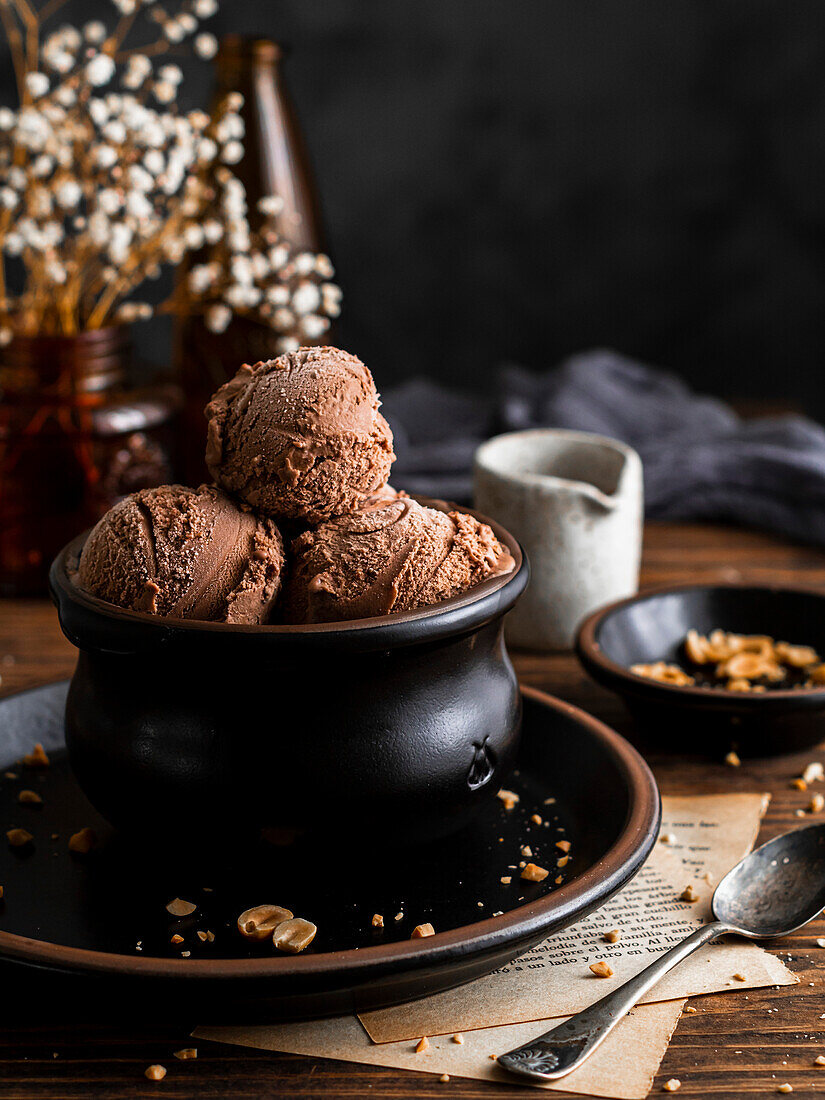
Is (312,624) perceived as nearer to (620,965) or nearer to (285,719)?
(285,719)

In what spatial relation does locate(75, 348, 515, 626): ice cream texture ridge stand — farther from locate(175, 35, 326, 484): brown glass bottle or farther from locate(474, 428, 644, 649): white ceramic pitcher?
locate(175, 35, 326, 484): brown glass bottle

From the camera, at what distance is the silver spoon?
61cm

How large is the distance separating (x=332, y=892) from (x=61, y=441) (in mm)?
794

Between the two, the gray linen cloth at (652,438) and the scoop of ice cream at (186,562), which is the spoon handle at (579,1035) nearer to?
the scoop of ice cream at (186,562)

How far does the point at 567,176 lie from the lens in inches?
87.4

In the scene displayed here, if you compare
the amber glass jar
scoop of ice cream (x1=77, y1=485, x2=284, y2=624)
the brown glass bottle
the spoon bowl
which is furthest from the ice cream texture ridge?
the brown glass bottle

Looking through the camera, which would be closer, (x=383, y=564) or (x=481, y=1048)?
(x=481, y=1048)

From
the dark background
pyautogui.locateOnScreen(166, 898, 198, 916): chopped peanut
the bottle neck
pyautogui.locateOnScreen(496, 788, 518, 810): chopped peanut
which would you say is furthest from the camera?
the dark background

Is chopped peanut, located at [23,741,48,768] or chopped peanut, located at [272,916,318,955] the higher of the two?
chopped peanut, located at [272,916,318,955]

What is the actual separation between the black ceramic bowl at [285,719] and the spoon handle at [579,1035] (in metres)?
0.15

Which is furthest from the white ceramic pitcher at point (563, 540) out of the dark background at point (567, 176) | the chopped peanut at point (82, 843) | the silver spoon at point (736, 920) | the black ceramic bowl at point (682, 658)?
the dark background at point (567, 176)

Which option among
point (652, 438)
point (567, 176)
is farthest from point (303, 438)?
point (567, 176)

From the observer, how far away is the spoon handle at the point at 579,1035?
0.60m

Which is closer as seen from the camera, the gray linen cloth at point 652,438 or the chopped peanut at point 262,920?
the chopped peanut at point 262,920
